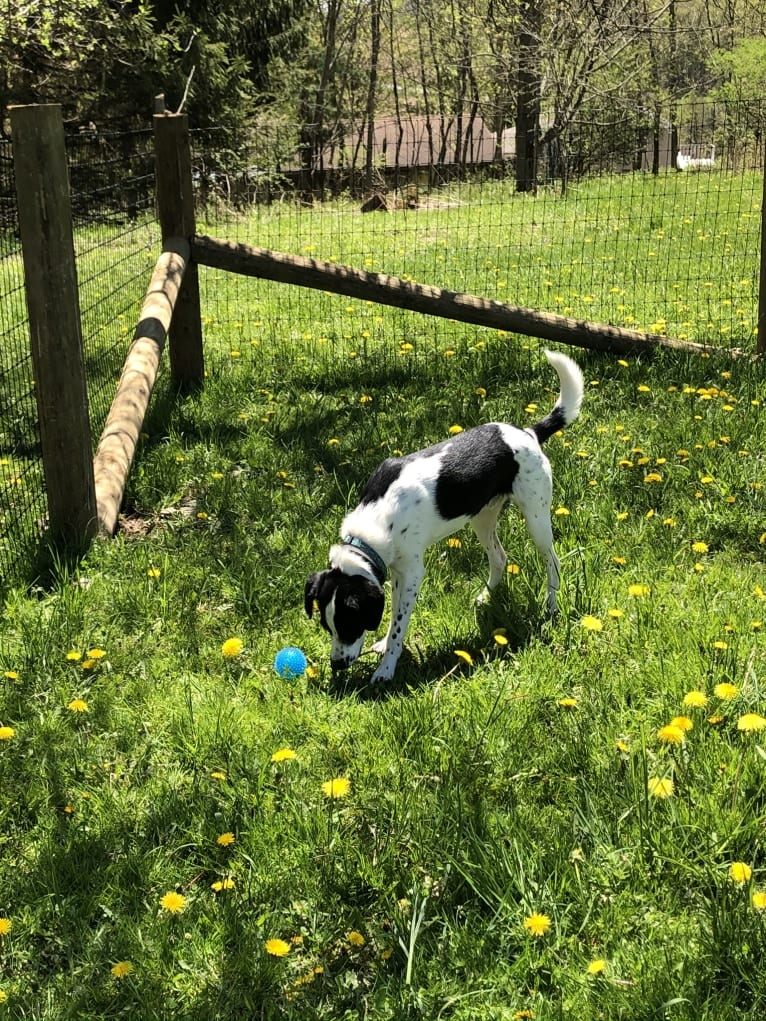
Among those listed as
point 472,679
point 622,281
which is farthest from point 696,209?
point 472,679

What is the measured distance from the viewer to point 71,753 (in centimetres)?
295

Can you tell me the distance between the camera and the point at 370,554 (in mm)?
3395

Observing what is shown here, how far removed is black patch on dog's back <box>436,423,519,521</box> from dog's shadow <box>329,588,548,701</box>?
404 mm

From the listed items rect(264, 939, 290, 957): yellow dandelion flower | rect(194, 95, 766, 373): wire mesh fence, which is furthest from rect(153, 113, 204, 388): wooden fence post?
rect(264, 939, 290, 957): yellow dandelion flower

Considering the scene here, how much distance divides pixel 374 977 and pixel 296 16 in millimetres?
19517

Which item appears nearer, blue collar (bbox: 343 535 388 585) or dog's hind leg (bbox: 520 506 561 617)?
blue collar (bbox: 343 535 388 585)

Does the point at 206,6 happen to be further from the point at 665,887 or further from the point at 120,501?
the point at 665,887

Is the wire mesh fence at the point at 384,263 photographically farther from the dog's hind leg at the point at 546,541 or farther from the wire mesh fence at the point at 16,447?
the dog's hind leg at the point at 546,541

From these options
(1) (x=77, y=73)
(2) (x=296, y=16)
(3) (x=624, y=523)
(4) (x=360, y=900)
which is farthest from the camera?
(2) (x=296, y=16)

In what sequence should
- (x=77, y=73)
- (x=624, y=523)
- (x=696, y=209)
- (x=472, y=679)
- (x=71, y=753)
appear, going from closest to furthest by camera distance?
(x=71, y=753) < (x=472, y=679) < (x=624, y=523) < (x=696, y=209) < (x=77, y=73)

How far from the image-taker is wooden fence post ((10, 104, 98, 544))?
382 cm

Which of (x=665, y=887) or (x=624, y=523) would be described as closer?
(x=665, y=887)

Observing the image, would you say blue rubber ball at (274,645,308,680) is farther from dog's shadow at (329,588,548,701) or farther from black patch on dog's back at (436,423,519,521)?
black patch on dog's back at (436,423,519,521)

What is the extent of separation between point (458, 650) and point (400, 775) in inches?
28.1
